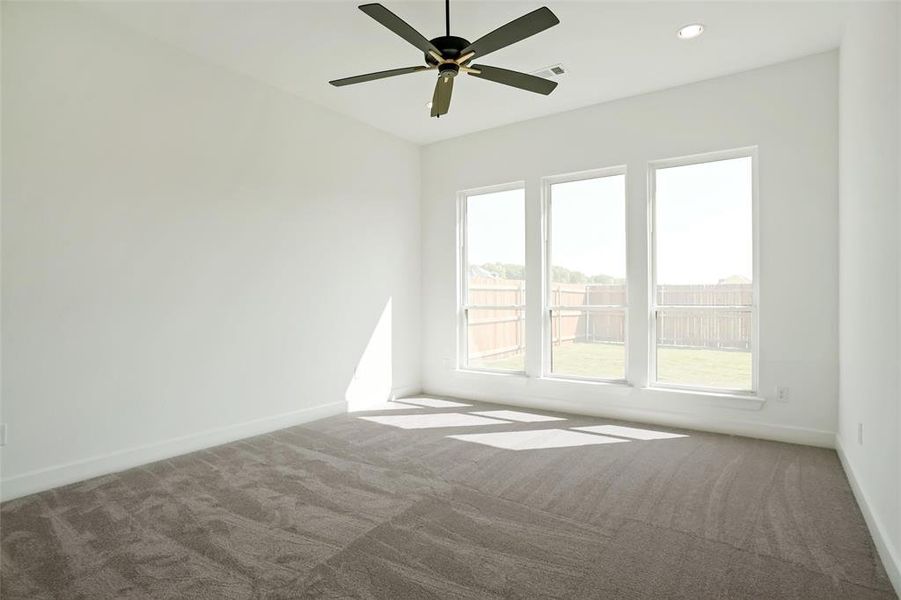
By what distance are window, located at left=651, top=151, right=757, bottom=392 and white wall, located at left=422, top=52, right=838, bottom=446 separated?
141 millimetres

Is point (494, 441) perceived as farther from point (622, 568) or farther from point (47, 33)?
point (47, 33)

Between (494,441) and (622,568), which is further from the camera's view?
(494,441)

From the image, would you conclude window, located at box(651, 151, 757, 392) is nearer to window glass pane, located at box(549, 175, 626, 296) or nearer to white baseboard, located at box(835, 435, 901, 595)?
window glass pane, located at box(549, 175, 626, 296)

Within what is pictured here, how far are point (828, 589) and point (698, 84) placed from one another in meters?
3.87

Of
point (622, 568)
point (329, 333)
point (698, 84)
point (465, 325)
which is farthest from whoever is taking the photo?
point (465, 325)

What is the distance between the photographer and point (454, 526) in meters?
2.48

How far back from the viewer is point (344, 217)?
16.4 feet

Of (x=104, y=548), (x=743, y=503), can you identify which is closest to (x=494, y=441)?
(x=743, y=503)

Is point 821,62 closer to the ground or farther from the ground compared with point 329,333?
farther from the ground

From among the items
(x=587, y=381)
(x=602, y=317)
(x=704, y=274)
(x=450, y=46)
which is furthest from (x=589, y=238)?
(x=450, y=46)

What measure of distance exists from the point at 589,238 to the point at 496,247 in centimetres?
110

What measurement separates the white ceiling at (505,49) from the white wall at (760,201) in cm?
23

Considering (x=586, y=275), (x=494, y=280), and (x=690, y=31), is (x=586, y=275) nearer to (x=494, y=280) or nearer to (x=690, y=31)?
(x=494, y=280)

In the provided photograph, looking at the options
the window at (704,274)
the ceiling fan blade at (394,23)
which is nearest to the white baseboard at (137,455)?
the ceiling fan blade at (394,23)
